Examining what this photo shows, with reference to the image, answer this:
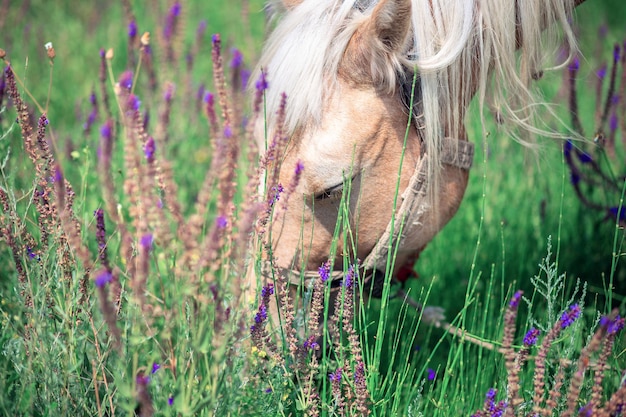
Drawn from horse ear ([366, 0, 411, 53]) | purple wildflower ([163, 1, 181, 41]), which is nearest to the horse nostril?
horse ear ([366, 0, 411, 53])

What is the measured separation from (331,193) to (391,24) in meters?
0.49

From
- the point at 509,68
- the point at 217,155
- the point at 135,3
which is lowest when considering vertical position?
the point at 217,155

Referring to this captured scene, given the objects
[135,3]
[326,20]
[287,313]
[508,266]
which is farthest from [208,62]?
[287,313]

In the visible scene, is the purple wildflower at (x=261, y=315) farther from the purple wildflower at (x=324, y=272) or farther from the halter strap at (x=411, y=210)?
the halter strap at (x=411, y=210)

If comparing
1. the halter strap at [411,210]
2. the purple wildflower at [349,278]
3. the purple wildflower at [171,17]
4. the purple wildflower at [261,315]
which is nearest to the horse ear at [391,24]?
the halter strap at [411,210]

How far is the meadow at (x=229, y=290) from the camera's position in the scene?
1258 mm

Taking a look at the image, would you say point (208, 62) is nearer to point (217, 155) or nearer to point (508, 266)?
point (508, 266)

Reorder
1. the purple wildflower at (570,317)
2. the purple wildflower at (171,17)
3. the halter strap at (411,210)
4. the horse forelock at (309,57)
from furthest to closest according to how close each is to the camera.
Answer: the purple wildflower at (171,17), the halter strap at (411,210), the horse forelock at (309,57), the purple wildflower at (570,317)

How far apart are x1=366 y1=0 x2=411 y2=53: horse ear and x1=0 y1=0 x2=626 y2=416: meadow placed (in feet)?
1.24

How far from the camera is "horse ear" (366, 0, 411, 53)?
5.43 ft

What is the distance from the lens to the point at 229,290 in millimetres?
1373

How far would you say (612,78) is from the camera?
2404 mm

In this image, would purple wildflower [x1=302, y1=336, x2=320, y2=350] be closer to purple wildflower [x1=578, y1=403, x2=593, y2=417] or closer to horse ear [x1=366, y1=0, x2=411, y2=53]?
purple wildflower [x1=578, y1=403, x2=593, y2=417]

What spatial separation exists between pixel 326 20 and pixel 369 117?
31 cm
